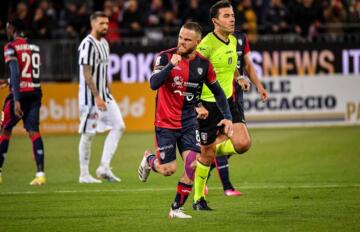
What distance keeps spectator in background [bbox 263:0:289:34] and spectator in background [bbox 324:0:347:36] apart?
3.75 ft

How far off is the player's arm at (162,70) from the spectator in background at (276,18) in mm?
16001

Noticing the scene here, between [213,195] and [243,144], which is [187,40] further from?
[213,195]

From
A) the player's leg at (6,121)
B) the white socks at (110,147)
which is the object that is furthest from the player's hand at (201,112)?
the player's leg at (6,121)

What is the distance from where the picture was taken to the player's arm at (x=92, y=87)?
46.0 ft

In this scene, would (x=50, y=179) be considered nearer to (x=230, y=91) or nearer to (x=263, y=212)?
(x=230, y=91)

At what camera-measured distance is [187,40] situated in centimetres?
984

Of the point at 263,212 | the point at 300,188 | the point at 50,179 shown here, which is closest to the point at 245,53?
the point at 300,188

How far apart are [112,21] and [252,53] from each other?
429 cm

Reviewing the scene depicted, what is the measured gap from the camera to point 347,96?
23672 millimetres

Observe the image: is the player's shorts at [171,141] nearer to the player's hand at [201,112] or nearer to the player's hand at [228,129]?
the player's hand at [228,129]

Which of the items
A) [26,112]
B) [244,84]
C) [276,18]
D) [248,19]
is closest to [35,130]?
[26,112]

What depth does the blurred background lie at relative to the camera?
77.5ft

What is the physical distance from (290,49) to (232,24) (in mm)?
13087

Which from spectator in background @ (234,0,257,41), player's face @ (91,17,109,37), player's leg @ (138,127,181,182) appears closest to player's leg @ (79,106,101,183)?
player's face @ (91,17,109,37)
